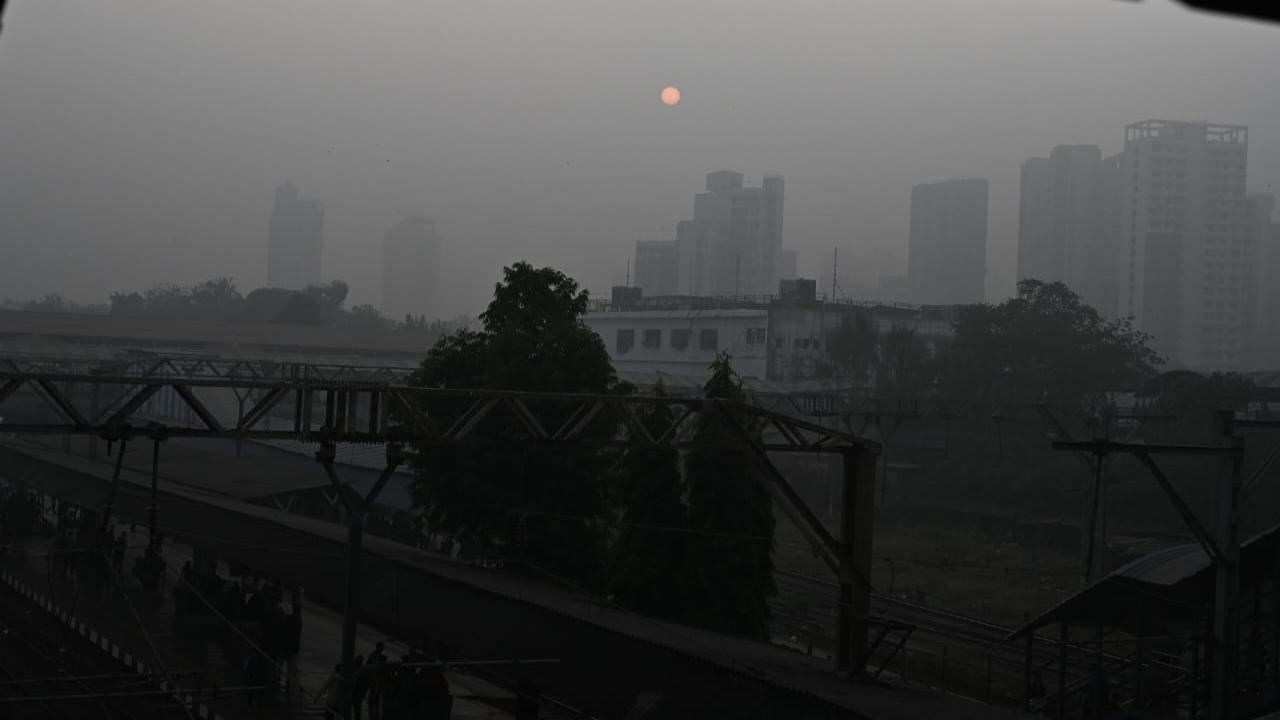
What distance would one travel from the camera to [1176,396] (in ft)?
125

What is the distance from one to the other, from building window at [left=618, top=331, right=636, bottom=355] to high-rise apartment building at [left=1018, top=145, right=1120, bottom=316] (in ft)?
190

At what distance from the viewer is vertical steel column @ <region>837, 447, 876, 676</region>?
535 inches

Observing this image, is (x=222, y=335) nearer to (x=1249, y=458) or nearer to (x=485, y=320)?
(x=485, y=320)

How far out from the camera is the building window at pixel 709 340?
197ft

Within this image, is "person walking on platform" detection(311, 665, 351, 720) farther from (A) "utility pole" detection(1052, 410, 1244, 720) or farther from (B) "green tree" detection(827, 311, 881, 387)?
(B) "green tree" detection(827, 311, 881, 387)

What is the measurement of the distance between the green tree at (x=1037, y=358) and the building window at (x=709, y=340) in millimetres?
13304

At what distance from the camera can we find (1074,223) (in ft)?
369

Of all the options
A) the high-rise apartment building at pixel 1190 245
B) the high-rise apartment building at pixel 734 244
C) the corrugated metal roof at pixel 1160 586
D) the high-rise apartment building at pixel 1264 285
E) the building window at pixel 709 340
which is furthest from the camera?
the high-rise apartment building at pixel 734 244

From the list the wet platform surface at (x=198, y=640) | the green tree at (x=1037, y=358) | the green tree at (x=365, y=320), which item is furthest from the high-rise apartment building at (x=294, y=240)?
the wet platform surface at (x=198, y=640)

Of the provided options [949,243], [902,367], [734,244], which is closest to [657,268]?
[734,244]

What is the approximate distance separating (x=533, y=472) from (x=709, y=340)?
3994cm

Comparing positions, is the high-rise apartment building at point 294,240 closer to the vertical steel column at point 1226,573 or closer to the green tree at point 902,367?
the green tree at point 902,367

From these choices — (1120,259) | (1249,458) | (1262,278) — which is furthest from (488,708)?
(1262,278)

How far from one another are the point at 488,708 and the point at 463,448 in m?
5.75
